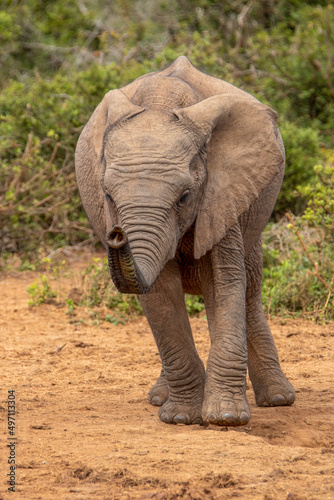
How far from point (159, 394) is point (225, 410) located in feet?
3.34

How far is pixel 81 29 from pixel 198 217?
40.8 feet

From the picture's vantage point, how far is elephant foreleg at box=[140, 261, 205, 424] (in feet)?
15.1

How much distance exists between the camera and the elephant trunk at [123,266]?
3.36 m

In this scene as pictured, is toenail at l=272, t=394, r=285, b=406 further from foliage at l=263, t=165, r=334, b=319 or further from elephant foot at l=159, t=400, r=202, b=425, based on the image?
foliage at l=263, t=165, r=334, b=319

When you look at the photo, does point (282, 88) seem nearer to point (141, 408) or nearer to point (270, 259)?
point (270, 259)

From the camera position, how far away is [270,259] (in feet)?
27.8

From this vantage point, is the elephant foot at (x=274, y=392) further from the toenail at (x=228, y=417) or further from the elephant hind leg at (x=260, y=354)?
the toenail at (x=228, y=417)

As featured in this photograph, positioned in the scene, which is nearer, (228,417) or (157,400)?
(228,417)

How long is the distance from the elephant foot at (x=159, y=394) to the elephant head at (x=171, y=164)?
1.17 meters

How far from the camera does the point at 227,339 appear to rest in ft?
14.4

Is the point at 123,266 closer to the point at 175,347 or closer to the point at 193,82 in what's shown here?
the point at 175,347

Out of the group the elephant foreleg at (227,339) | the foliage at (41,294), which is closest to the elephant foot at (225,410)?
the elephant foreleg at (227,339)

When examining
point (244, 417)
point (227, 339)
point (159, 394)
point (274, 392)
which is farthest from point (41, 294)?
point (244, 417)

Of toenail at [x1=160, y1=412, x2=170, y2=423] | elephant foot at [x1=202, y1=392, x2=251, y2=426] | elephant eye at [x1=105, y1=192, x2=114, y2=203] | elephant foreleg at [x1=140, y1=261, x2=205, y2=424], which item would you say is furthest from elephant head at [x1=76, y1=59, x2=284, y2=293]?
toenail at [x1=160, y1=412, x2=170, y2=423]
